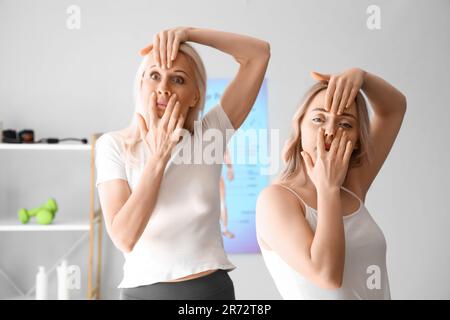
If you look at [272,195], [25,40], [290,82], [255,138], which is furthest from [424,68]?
[272,195]

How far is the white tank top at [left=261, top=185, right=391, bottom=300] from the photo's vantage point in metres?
0.96

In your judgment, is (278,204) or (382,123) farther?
(382,123)

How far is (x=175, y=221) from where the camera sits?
3.51ft

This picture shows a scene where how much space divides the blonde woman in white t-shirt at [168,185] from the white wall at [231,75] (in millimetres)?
1799

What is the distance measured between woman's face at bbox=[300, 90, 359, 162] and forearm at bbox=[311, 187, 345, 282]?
11 centimetres

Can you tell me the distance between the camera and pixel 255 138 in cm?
288

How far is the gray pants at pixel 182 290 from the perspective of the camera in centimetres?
108

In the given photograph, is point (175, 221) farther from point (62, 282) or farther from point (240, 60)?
point (62, 282)

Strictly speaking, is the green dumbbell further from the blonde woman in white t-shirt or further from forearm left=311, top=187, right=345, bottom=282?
forearm left=311, top=187, right=345, bottom=282

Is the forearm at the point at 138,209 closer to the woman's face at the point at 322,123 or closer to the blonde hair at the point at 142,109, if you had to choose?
the blonde hair at the point at 142,109

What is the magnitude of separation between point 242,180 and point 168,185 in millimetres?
1803

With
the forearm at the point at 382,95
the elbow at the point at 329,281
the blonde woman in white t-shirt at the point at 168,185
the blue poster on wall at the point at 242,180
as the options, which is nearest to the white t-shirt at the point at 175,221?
the blonde woman in white t-shirt at the point at 168,185

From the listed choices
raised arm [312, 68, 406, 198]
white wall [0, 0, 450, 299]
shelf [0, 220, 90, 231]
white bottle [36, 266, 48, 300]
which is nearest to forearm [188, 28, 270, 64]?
raised arm [312, 68, 406, 198]

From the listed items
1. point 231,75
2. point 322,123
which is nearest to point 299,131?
point 322,123
